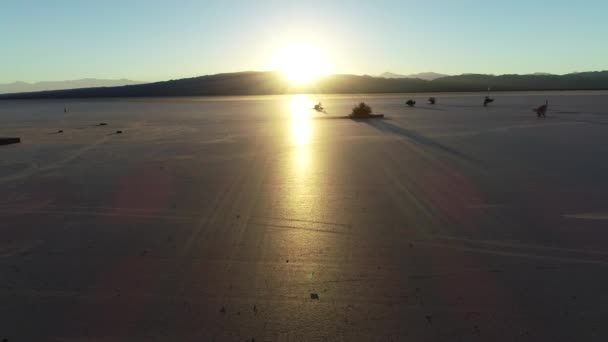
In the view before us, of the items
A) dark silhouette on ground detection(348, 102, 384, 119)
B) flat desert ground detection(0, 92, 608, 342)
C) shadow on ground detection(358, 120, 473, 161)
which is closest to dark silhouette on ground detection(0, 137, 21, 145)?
flat desert ground detection(0, 92, 608, 342)

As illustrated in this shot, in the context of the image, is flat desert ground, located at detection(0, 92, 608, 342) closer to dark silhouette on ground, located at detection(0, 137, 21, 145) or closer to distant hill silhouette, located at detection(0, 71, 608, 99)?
dark silhouette on ground, located at detection(0, 137, 21, 145)

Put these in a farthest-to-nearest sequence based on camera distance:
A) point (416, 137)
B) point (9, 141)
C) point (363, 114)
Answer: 1. point (363, 114)
2. point (9, 141)
3. point (416, 137)

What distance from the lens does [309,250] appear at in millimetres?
6945

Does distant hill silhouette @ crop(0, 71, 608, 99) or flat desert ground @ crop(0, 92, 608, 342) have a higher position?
distant hill silhouette @ crop(0, 71, 608, 99)

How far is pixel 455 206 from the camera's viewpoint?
916 centimetres

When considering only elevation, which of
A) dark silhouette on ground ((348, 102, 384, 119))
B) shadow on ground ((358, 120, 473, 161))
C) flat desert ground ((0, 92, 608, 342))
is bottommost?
flat desert ground ((0, 92, 608, 342))

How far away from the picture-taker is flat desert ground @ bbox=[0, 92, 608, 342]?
4.93 meters

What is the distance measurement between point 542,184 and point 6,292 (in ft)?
33.6

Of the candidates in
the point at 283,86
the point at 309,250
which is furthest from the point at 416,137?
the point at 283,86

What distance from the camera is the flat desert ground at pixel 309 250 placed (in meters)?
4.93

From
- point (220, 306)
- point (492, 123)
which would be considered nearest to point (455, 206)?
point (220, 306)

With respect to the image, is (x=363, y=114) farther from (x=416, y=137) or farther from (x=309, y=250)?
(x=309, y=250)

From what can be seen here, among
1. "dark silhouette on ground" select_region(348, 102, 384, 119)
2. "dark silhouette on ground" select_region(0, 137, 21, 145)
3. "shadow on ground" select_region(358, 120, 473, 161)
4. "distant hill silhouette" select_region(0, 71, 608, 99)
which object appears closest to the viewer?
"shadow on ground" select_region(358, 120, 473, 161)

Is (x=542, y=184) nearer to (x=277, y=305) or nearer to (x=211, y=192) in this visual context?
(x=211, y=192)
